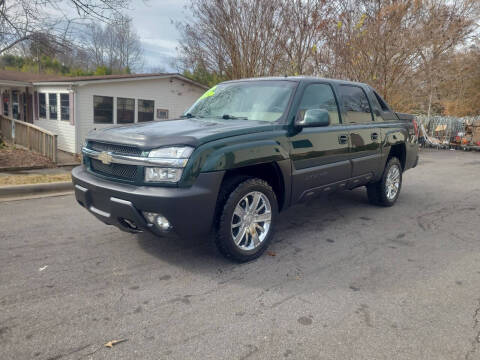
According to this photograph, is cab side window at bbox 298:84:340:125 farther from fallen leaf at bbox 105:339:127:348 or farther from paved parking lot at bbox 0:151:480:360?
fallen leaf at bbox 105:339:127:348

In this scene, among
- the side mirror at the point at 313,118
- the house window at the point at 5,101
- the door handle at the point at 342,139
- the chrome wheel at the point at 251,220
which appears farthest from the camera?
the house window at the point at 5,101

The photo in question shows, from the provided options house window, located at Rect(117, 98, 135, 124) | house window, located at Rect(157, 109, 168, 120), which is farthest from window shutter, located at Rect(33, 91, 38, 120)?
house window, located at Rect(157, 109, 168, 120)

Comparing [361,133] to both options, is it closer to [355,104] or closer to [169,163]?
[355,104]

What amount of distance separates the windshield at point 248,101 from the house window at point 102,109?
11576mm

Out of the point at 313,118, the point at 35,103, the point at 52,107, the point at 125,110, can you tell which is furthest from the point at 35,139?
the point at 313,118

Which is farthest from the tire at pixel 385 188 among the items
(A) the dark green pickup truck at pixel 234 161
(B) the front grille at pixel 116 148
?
(B) the front grille at pixel 116 148

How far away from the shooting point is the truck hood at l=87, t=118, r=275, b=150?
10.5 feet

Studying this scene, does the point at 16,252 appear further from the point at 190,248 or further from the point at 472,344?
the point at 472,344

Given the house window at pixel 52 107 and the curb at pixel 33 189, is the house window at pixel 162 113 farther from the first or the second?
the curb at pixel 33 189

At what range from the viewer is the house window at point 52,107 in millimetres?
16078

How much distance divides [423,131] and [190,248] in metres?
17.6

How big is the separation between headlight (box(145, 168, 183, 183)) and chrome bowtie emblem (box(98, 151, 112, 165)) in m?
0.50

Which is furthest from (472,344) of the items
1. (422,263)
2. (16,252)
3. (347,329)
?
(16,252)

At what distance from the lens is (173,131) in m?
3.43
